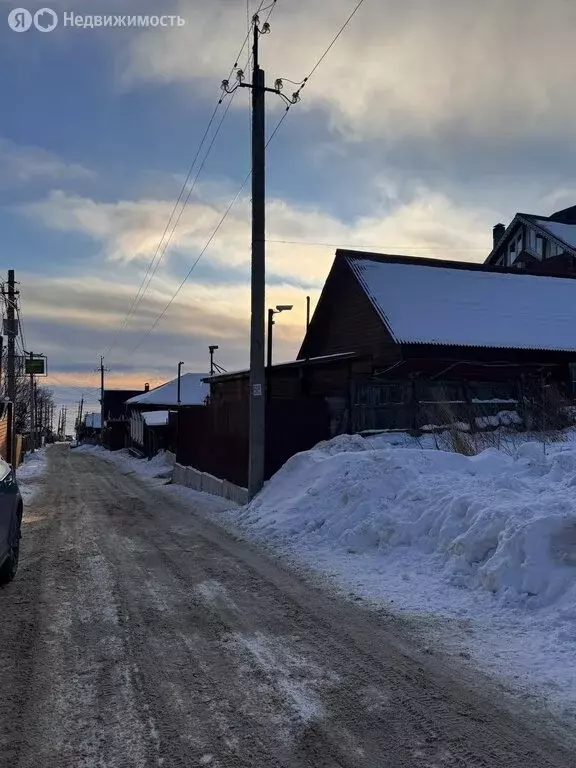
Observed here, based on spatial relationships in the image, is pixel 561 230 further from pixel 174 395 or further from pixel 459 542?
pixel 459 542

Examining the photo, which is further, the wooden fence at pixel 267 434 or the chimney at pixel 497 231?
the chimney at pixel 497 231

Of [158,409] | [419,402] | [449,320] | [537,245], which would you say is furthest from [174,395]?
[419,402]

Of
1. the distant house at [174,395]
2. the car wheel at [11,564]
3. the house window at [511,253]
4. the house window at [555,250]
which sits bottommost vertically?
the car wheel at [11,564]

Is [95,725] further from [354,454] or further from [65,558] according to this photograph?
[354,454]

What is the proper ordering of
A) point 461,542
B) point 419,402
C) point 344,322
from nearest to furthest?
point 461,542, point 419,402, point 344,322

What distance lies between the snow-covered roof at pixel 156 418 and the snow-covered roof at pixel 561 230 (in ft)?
85.8

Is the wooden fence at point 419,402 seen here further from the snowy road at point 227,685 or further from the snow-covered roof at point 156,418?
the snow-covered roof at point 156,418

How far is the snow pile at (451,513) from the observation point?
5762 mm

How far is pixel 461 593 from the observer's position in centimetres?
600

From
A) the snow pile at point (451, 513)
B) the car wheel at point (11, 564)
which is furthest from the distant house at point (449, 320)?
the car wheel at point (11, 564)

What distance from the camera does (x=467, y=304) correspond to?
22922mm

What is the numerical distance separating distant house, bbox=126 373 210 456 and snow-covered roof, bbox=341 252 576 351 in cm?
1888

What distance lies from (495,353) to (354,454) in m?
12.1

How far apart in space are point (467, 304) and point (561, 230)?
1894cm
